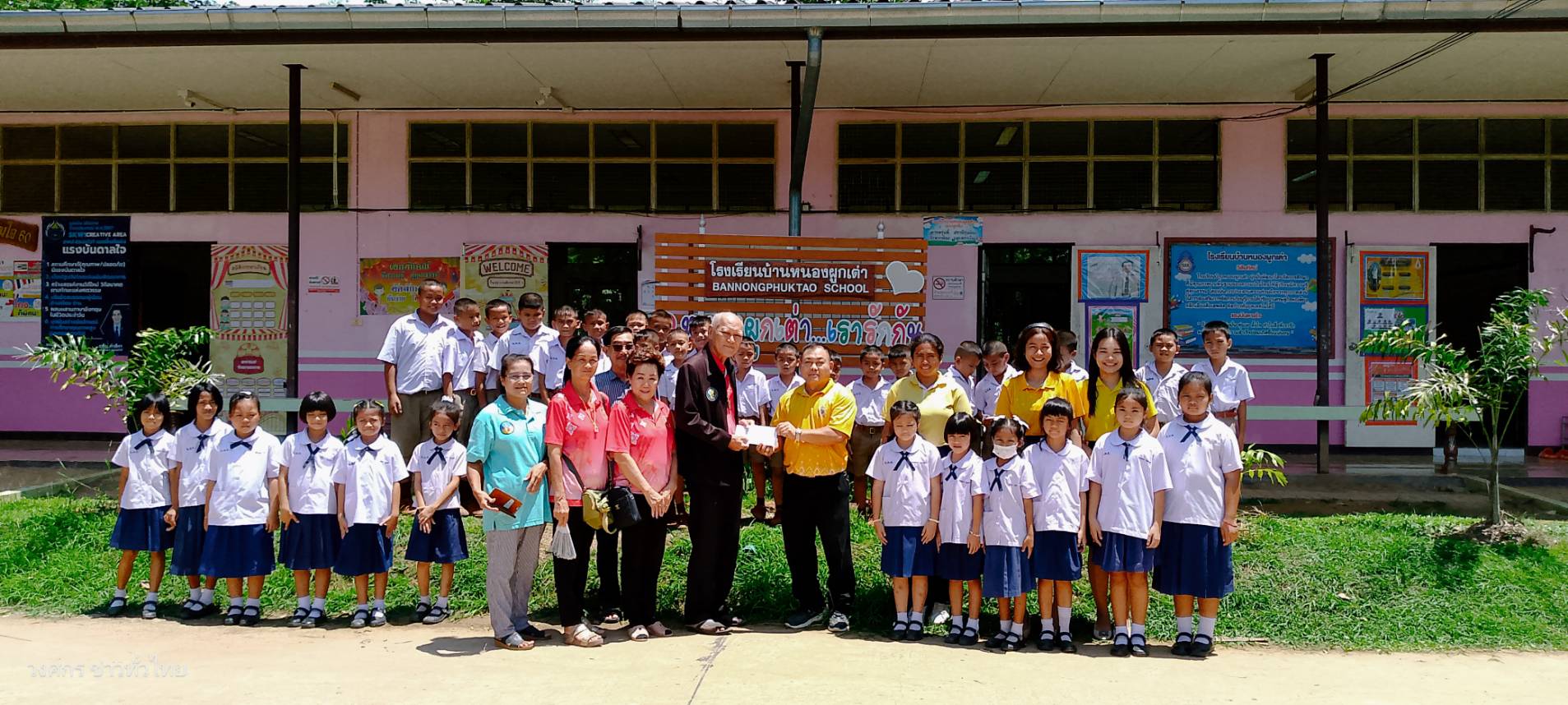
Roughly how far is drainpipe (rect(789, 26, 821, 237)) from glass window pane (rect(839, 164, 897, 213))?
1295 mm

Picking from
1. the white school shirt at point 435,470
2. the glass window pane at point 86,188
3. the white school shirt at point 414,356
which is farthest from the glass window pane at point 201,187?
the white school shirt at point 435,470

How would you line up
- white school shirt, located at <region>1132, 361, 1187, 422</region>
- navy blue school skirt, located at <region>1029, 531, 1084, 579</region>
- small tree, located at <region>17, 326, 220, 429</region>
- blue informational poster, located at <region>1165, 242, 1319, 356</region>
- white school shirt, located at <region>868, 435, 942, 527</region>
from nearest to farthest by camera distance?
navy blue school skirt, located at <region>1029, 531, 1084, 579</region> < white school shirt, located at <region>868, 435, 942, 527</region> < white school shirt, located at <region>1132, 361, 1187, 422</region> < small tree, located at <region>17, 326, 220, 429</region> < blue informational poster, located at <region>1165, 242, 1319, 356</region>

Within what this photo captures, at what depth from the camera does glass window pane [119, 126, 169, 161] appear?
35.0 ft

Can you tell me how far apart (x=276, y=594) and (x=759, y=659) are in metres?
3.23

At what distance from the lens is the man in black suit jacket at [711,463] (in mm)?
5352

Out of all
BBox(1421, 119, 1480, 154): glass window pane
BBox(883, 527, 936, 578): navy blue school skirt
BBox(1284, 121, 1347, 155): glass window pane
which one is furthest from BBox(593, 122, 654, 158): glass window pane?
BBox(1421, 119, 1480, 154): glass window pane

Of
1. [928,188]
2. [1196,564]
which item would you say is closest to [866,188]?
[928,188]

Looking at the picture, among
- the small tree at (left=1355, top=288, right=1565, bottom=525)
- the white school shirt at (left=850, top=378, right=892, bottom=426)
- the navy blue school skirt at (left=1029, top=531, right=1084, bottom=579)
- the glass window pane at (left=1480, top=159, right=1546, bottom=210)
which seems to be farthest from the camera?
the glass window pane at (left=1480, top=159, right=1546, bottom=210)

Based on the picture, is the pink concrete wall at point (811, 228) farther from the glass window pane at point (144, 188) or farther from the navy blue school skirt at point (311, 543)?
the navy blue school skirt at point (311, 543)

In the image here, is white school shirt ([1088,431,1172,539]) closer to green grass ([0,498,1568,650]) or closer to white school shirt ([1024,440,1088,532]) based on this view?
white school shirt ([1024,440,1088,532])

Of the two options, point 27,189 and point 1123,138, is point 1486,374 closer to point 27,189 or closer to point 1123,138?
point 1123,138

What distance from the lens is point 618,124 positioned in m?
10.5

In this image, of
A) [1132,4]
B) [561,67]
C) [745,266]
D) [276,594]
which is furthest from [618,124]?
[276,594]

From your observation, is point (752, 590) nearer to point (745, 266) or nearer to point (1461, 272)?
point (745, 266)
